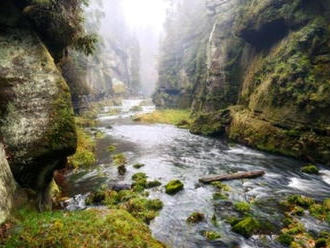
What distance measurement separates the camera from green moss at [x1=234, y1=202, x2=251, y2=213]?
18141 millimetres

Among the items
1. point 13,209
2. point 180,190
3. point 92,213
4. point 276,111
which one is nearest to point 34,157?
point 13,209

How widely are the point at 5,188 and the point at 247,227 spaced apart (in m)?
11.7

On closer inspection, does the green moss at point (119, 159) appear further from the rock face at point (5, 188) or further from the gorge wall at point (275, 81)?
the rock face at point (5, 188)

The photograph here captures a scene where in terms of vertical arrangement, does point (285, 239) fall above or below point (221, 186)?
above

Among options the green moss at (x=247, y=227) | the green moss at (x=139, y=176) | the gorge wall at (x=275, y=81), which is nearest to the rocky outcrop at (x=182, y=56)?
the gorge wall at (x=275, y=81)

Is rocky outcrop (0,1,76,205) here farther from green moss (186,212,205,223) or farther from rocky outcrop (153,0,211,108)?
rocky outcrop (153,0,211,108)

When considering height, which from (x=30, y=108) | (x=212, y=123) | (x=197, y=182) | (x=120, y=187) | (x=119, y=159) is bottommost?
(x=119, y=159)

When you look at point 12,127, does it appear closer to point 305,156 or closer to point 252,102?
point 305,156

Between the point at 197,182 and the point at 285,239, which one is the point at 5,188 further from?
the point at 197,182

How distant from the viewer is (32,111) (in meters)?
14.3

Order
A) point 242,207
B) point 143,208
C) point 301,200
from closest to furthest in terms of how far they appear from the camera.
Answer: point 143,208
point 242,207
point 301,200

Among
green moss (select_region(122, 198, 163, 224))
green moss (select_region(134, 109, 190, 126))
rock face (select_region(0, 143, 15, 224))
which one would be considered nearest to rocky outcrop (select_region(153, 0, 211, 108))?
green moss (select_region(134, 109, 190, 126))

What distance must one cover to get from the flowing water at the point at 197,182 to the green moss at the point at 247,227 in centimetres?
28

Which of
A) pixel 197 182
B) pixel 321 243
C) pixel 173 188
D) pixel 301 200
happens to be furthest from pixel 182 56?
pixel 321 243
